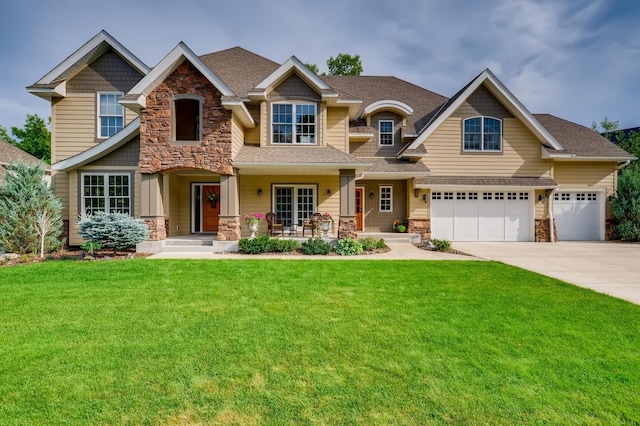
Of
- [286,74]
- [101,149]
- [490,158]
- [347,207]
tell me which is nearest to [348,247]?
[347,207]

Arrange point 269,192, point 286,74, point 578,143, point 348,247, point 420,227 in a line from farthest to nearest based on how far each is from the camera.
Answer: point 578,143, point 420,227, point 269,192, point 286,74, point 348,247

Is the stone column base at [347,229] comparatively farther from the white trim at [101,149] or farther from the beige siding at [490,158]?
the white trim at [101,149]

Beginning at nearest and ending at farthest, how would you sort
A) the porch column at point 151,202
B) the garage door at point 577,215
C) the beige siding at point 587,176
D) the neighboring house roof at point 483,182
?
the porch column at point 151,202 < the neighboring house roof at point 483,182 < the beige siding at point 587,176 < the garage door at point 577,215

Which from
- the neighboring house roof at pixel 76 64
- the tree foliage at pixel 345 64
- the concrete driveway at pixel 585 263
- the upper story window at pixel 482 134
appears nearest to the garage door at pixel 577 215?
the concrete driveway at pixel 585 263

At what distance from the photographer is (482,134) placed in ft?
48.0

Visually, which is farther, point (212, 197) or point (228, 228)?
point (212, 197)

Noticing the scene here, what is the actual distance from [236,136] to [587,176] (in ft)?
54.8

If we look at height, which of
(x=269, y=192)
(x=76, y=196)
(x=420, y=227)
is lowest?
(x=420, y=227)

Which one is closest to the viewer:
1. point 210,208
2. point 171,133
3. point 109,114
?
point 171,133

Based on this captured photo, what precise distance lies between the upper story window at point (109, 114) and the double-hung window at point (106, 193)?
218cm

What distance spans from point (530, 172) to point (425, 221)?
5736mm

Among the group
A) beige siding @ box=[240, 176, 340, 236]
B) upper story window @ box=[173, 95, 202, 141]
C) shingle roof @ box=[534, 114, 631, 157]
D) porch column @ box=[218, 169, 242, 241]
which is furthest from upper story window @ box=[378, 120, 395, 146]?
upper story window @ box=[173, 95, 202, 141]

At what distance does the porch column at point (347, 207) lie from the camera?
11.7 metres

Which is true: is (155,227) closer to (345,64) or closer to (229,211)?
(229,211)
